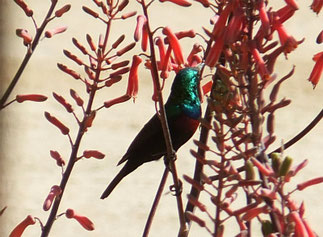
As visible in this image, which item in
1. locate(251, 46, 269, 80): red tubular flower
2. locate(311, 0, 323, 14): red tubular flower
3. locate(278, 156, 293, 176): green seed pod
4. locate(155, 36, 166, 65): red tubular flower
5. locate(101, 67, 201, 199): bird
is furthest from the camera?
locate(101, 67, 201, 199): bird

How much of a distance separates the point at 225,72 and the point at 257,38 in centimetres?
9

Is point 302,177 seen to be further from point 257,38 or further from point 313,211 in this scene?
point 257,38

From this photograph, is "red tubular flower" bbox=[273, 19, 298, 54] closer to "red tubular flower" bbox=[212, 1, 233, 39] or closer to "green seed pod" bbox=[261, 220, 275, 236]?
"red tubular flower" bbox=[212, 1, 233, 39]

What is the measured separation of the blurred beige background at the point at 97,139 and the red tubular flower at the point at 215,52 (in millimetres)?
3954

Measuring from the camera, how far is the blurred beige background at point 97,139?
6500mm

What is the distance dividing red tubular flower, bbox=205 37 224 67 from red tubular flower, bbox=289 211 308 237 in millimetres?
406

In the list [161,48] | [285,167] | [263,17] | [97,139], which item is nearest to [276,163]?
[285,167]

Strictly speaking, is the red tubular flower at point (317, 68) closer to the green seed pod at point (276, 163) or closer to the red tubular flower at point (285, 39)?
the red tubular flower at point (285, 39)

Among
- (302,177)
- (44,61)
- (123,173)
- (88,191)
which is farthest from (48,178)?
(123,173)

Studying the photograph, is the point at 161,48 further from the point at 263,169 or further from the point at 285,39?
the point at 263,169

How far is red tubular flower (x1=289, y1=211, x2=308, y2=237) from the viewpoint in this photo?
5.44ft

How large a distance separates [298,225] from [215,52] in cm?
44

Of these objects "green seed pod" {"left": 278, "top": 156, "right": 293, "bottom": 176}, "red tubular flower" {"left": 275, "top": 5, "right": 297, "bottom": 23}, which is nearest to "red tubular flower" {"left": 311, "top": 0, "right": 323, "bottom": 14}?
"red tubular flower" {"left": 275, "top": 5, "right": 297, "bottom": 23}

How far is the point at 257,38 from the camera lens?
1826 millimetres
